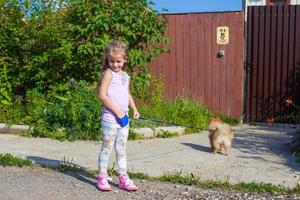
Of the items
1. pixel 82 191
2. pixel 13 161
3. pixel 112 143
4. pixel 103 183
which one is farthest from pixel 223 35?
pixel 82 191

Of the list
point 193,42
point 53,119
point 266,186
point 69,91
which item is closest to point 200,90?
point 193,42

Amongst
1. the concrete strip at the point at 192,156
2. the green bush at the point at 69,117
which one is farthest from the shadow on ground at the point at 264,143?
the green bush at the point at 69,117

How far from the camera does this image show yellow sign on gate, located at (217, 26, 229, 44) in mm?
10633

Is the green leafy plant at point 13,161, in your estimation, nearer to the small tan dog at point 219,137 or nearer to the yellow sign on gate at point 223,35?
the small tan dog at point 219,137

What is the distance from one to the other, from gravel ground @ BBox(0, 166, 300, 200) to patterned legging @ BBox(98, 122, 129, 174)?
0.81 feet

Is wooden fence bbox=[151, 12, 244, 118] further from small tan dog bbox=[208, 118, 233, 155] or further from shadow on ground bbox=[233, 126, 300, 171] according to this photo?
small tan dog bbox=[208, 118, 233, 155]

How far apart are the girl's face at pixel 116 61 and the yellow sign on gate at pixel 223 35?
541 centimetres

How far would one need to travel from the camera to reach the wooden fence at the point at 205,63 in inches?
419

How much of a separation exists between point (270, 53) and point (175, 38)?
1.92 m

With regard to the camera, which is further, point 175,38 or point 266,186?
point 175,38

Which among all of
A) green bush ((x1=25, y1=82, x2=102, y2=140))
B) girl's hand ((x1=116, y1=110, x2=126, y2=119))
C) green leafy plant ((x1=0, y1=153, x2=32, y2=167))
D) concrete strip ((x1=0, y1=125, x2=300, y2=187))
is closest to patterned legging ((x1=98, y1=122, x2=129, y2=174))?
girl's hand ((x1=116, y1=110, x2=126, y2=119))

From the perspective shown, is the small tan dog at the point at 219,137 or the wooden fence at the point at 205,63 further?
the wooden fence at the point at 205,63

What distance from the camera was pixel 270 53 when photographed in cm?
1041

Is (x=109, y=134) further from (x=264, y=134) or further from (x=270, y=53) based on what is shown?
(x=270, y=53)
